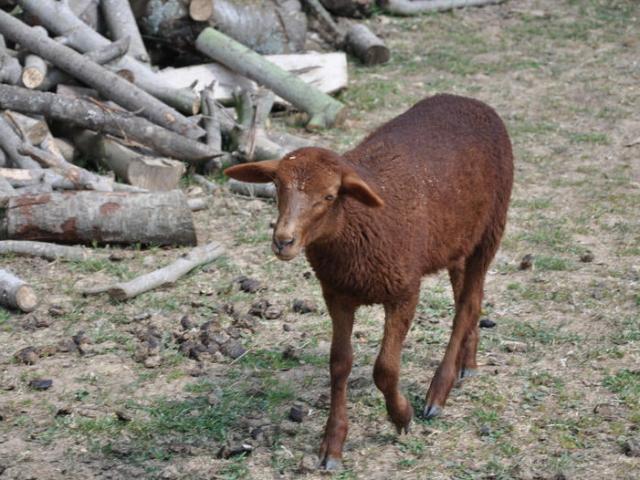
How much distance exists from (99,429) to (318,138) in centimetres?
611

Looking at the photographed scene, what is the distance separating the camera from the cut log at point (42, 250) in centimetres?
883

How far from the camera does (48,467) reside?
5.97m

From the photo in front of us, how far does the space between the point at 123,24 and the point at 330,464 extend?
24.6 ft

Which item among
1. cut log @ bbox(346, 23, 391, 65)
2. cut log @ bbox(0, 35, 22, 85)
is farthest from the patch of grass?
cut log @ bbox(346, 23, 391, 65)

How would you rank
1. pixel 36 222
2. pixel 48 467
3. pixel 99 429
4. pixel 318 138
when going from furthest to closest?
pixel 318 138
pixel 36 222
pixel 99 429
pixel 48 467

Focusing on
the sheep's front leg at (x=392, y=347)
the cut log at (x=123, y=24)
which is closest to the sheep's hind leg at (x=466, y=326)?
the sheep's front leg at (x=392, y=347)

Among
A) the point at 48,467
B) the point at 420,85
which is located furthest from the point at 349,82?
the point at 48,467

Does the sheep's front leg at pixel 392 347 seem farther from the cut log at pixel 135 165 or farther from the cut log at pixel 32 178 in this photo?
the cut log at pixel 135 165

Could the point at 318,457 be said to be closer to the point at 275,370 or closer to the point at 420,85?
the point at 275,370

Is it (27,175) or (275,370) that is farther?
(27,175)

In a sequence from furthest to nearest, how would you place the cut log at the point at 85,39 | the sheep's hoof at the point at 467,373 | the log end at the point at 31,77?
the cut log at the point at 85,39
the log end at the point at 31,77
the sheep's hoof at the point at 467,373

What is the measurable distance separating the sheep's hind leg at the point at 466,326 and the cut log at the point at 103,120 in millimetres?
4282

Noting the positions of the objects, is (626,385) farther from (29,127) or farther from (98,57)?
(98,57)

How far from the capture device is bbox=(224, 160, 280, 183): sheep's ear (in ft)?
17.8
